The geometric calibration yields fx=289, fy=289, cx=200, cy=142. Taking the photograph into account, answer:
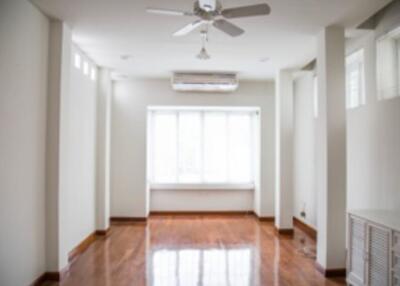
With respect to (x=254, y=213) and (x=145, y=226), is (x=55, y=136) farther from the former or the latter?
(x=254, y=213)

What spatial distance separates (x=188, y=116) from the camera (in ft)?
21.6

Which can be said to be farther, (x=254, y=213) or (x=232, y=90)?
(x=254, y=213)

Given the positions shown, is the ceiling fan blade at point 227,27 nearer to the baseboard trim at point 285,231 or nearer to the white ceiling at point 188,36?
the white ceiling at point 188,36

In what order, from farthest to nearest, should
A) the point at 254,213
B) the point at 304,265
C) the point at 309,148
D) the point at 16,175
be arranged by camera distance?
1. the point at 254,213
2. the point at 309,148
3. the point at 304,265
4. the point at 16,175

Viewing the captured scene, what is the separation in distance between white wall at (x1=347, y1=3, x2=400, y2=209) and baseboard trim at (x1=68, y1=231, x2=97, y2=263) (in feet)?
12.4

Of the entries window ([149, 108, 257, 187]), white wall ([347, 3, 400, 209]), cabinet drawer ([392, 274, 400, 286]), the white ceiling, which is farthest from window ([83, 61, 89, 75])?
cabinet drawer ([392, 274, 400, 286])

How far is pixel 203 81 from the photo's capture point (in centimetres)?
524

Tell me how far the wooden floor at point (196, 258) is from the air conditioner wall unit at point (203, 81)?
2.62 metres

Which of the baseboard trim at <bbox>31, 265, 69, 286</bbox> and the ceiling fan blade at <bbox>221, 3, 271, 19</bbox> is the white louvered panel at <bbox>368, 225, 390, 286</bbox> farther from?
the baseboard trim at <bbox>31, 265, 69, 286</bbox>

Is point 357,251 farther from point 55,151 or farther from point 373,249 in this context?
point 55,151

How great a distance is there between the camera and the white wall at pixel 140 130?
581 centimetres

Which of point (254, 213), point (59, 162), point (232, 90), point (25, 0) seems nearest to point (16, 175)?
point (59, 162)

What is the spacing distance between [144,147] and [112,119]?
2.85 ft

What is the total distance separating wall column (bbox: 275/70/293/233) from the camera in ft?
16.6
